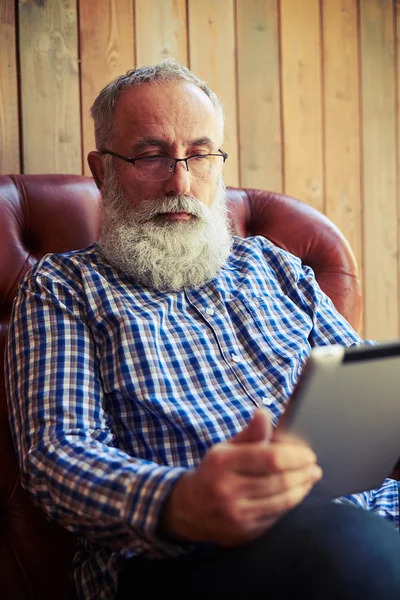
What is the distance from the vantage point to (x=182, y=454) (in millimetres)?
1001

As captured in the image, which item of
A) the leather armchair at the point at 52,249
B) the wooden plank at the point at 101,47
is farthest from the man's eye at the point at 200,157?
the wooden plank at the point at 101,47

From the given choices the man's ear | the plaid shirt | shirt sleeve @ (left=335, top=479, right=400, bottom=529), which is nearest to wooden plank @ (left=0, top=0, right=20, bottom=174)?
the man's ear

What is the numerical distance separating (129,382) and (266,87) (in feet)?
3.98

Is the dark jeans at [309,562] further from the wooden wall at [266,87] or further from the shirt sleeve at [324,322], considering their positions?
the wooden wall at [266,87]

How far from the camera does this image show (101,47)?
5.45 feet

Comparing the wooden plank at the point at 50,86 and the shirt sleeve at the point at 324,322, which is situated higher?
the wooden plank at the point at 50,86

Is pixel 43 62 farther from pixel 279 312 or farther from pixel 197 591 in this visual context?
pixel 197 591

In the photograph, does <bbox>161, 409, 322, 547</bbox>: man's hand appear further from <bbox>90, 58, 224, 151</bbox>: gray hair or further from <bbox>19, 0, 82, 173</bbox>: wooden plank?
<bbox>19, 0, 82, 173</bbox>: wooden plank

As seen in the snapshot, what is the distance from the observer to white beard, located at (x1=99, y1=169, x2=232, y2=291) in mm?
1197

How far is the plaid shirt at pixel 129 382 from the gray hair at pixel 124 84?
242mm

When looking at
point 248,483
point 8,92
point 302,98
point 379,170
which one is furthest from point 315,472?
point 379,170

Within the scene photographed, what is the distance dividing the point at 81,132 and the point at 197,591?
1.20m

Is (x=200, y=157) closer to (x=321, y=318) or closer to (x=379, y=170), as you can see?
(x=321, y=318)

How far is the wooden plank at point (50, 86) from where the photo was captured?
157 cm
